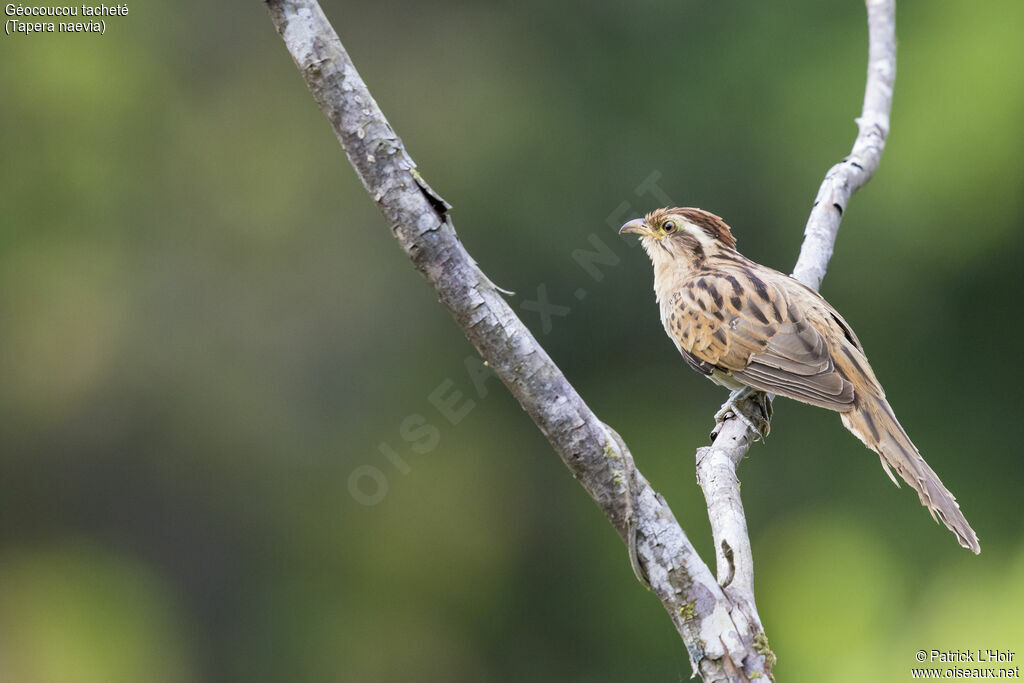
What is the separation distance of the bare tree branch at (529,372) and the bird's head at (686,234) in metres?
2.93

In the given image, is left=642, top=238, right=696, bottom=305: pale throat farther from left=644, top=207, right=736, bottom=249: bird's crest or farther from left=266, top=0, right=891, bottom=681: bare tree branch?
left=266, top=0, right=891, bottom=681: bare tree branch

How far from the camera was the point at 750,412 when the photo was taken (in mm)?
5109

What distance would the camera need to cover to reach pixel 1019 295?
953cm

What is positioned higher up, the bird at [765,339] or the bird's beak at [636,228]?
the bird's beak at [636,228]

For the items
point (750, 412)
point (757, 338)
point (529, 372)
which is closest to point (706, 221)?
point (757, 338)

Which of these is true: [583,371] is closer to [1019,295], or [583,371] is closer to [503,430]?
[503,430]

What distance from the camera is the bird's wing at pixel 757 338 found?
193 inches

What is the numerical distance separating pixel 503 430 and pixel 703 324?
4.76 metres

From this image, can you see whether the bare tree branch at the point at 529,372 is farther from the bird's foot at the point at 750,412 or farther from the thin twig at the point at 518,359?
the bird's foot at the point at 750,412

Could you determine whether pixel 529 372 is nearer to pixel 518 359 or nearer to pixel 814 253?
pixel 518 359

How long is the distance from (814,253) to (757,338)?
523mm

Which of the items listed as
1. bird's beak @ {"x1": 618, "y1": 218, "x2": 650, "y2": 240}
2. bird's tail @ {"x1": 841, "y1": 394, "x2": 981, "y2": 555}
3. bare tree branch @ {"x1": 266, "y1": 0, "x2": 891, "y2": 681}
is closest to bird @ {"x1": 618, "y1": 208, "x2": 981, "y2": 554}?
bird's tail @ {"x1": 841, "y1": 394, "x2": 981, "y2": 555}

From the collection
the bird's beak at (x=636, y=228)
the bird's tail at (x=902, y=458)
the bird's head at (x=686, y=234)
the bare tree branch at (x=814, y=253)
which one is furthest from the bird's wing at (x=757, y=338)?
the bird's beak at (x=636, y=228)

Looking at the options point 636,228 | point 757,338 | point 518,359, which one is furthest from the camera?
point 636,228
